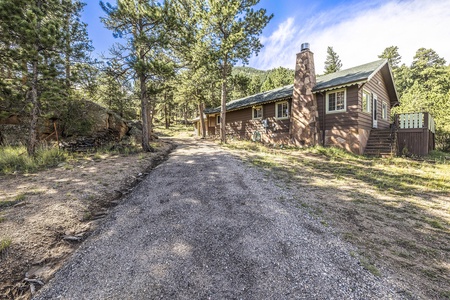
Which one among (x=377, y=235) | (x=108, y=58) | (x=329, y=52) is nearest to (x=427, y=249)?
(x=377, y=235)

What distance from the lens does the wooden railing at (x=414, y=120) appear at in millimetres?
10373

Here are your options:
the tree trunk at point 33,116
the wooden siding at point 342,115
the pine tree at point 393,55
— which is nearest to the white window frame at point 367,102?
the wooden siding at point 342,115

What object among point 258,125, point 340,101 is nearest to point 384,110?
point 340,101

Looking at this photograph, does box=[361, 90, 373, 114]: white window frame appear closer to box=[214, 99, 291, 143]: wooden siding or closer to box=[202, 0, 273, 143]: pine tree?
box=[214, 99, 291, 143]: wooden siding

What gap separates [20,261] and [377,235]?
5.70 meters

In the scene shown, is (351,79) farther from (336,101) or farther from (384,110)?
(384,110)

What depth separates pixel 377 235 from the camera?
3236mm

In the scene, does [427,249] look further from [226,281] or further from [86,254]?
[86,254]

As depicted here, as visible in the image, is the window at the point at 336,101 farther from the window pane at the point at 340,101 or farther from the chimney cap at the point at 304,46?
the chimney cap at the point at 304,46

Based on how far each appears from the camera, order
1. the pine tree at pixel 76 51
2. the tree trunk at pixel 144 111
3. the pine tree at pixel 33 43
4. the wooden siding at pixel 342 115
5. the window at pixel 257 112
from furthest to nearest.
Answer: the window at pixel 257 112 → the wooden siding at pixel 342 115 → the tree trunk at pixel 144 111 → the pine tree at pixel 76 51 → the pine tree at pixel 33 43

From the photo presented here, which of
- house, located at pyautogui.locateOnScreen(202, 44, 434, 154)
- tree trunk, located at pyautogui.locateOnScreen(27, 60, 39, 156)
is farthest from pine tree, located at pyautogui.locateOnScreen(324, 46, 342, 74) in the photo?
tree trunk, located at pyautogui.locateOnScreen(27, 60, 39, 156)

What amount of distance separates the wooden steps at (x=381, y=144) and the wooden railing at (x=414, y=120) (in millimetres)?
888

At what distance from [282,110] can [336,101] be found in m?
3.79

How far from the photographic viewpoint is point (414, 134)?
10.7 metres
